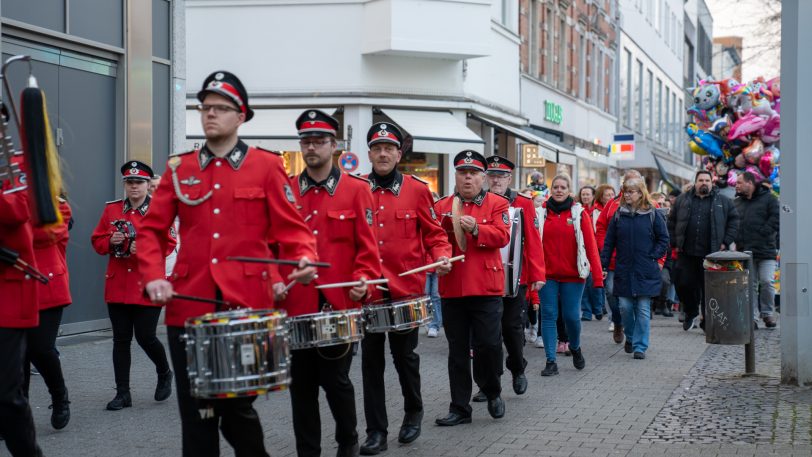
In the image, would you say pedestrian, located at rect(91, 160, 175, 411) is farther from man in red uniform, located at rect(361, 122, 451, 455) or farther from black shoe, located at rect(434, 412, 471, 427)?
black shoe, located at rect(434, 412, 471, 427)

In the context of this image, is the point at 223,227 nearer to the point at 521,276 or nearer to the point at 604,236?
the point at 521,276

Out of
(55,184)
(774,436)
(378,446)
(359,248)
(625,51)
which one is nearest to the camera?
(55,184)

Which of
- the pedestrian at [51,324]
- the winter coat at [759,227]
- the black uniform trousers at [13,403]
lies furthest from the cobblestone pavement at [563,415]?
the winter coat at [759,227]

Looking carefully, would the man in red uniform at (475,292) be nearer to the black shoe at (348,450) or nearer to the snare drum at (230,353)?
the black shoe at (348,450)

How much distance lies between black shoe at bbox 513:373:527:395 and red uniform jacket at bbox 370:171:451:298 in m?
2.27

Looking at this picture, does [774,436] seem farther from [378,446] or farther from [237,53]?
[237,53]

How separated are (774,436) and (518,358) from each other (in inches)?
99.1

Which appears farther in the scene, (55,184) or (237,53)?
(237,53)

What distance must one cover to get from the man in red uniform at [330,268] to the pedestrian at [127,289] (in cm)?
262

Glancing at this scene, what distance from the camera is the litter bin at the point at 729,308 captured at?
10789 mm

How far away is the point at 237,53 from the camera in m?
25.3

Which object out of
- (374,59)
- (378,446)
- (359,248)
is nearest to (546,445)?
(378,446)

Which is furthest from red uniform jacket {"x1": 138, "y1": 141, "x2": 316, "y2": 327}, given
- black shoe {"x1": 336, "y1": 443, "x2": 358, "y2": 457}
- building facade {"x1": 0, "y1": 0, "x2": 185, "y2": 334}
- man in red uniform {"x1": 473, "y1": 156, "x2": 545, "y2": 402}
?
building facade {"x1": 0, "y1": 0, "x2": 185, "y2": 334}

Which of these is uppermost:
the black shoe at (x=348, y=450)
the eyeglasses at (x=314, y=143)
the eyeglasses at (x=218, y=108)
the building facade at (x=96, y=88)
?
the building facade at (x=96, y=88)
